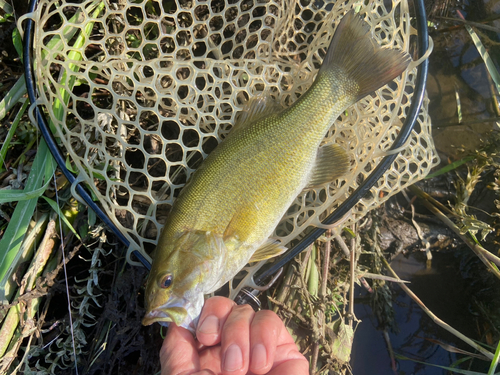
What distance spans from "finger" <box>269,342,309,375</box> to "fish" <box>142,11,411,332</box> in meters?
0.48

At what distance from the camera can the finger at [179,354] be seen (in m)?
1.60

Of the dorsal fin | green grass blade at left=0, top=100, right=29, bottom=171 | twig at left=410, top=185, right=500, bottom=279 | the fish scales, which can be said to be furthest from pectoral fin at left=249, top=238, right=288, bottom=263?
green grass blade at left=0, top=100, right=29, bottom=171

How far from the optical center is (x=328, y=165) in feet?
6.93

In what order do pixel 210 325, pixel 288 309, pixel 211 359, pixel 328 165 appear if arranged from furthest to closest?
pixel 288 309 → pixel 328 165 → pixel 211 359 → pixel 210 325

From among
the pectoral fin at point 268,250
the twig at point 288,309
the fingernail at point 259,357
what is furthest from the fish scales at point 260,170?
the twig at point 288,309

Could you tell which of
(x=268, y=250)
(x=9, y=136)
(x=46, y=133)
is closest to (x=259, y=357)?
(x=268, y=250)

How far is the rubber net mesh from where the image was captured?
2.13 metres

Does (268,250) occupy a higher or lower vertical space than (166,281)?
higher

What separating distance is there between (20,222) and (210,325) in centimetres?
165

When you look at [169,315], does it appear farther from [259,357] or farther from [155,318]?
[259,357]

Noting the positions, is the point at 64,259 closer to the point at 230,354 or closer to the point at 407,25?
the point at 230,354

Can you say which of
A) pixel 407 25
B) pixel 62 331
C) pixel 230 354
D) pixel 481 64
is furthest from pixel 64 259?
pixel 481 64

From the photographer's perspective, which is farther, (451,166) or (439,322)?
(451,166)

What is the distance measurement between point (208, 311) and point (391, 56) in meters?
1.78
